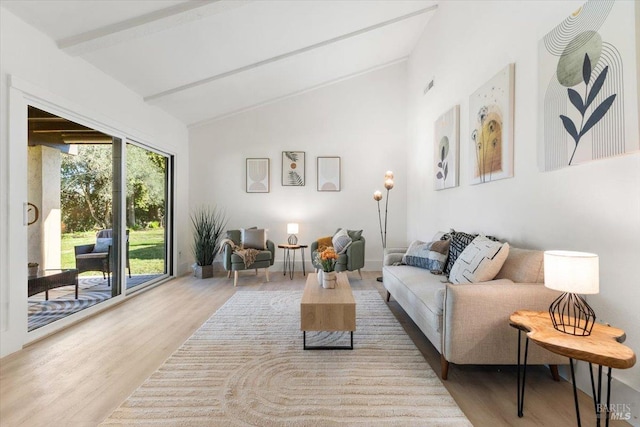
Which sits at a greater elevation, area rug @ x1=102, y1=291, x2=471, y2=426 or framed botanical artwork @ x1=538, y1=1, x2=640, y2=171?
framed botanical artwork @ x1=538, y1=1, x2=640, y2=171

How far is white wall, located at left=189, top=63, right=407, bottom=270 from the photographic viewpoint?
5773 millimetres

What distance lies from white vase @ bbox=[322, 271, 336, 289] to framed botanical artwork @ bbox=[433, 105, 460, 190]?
2010mm

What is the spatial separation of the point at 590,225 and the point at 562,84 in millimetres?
983

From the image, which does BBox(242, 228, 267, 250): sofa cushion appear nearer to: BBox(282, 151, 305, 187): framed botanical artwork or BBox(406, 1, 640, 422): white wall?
BBox(282, 151, 305, 187): framed botanical artwork

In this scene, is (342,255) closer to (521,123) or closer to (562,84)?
(521,123)

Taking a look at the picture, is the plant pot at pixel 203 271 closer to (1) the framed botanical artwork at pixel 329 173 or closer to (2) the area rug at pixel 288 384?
(2) the area rug at pixel 288 384

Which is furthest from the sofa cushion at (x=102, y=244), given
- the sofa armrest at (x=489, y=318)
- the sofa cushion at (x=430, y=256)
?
the sofa armrest at (x=489, y=318)

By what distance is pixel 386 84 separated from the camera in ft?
18.9

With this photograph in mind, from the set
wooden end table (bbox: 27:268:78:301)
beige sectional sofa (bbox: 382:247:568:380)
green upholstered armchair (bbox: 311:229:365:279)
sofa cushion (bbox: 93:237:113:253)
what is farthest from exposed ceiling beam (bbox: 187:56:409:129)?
beige sectional sofa (bbox: 382:247:568:380)

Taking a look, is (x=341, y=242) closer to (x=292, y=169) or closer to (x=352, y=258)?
(x=352, y=258)

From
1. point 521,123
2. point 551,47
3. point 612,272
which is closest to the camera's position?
point 612,272

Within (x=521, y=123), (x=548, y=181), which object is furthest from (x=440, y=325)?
(x=521, y=123)

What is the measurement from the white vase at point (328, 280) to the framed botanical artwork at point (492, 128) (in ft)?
6.04

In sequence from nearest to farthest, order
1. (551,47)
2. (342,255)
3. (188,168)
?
(551,47) → (342,255) → (188,168)
